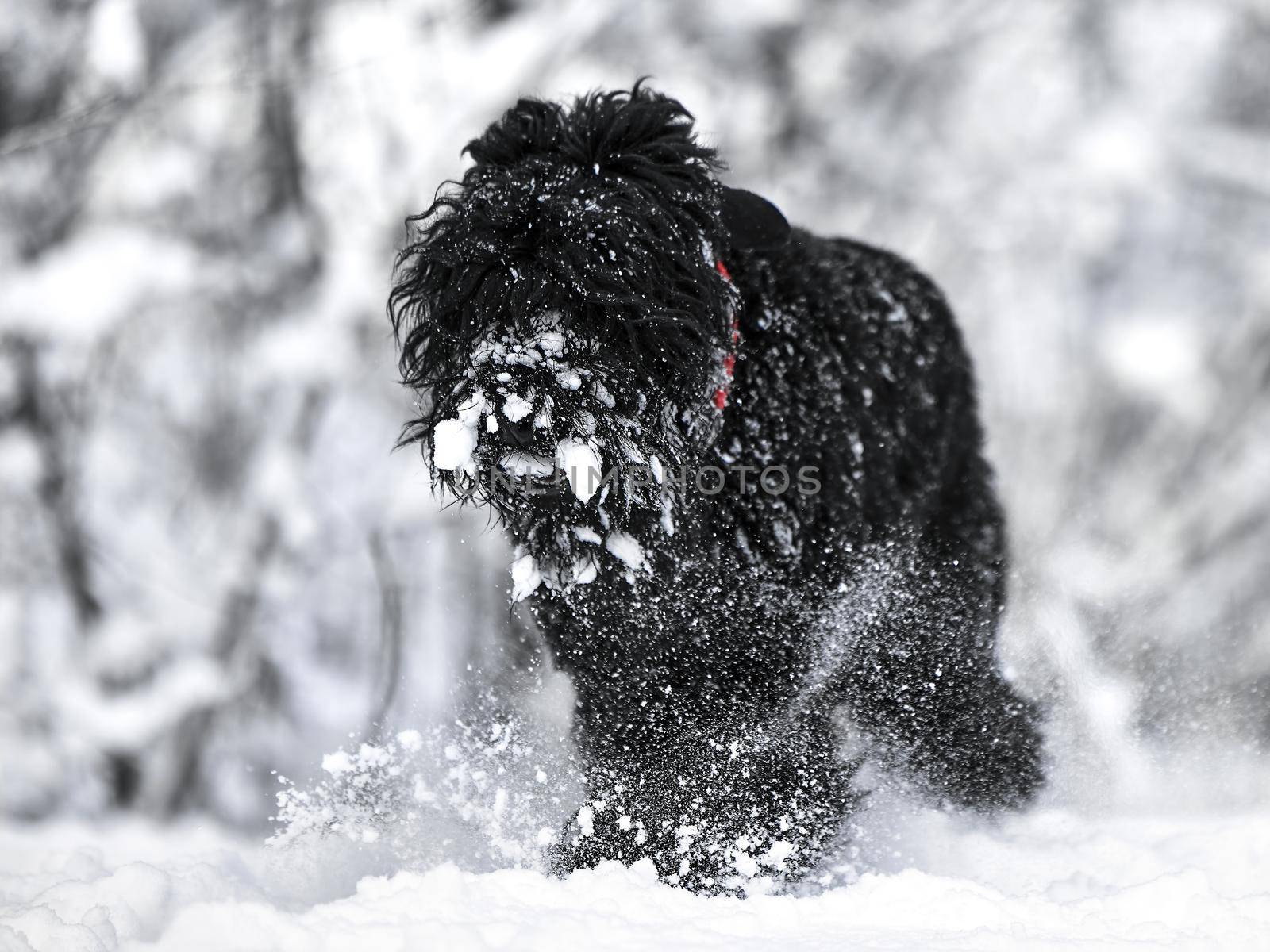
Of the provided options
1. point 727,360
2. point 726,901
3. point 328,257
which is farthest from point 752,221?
point 328,257

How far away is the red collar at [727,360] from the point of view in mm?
2430

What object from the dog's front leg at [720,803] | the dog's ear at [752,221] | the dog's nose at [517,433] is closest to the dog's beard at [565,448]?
the dog's nose at [517,433]

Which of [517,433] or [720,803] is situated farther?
[720,803]

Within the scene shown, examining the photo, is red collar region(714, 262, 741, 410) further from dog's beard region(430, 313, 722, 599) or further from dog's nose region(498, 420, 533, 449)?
dog's nose region(498, 420, 533, 449)

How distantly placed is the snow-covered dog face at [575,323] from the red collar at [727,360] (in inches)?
0.6

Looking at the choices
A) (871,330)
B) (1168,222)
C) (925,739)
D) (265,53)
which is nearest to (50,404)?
(265,53)

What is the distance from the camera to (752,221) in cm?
253

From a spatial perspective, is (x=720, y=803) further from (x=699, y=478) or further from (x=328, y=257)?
(x=328, y=257)

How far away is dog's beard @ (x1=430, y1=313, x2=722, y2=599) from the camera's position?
2.09m

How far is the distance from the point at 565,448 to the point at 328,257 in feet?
11.0

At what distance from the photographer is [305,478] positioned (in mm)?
4812

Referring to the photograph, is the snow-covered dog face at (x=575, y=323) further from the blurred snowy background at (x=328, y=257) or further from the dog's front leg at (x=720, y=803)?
the blurred snowy background at (x=328, y=257)

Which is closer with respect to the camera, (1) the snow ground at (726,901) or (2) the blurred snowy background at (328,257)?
(1) the snow ground at (726,901)

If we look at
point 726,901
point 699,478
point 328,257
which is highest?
point 328,257
